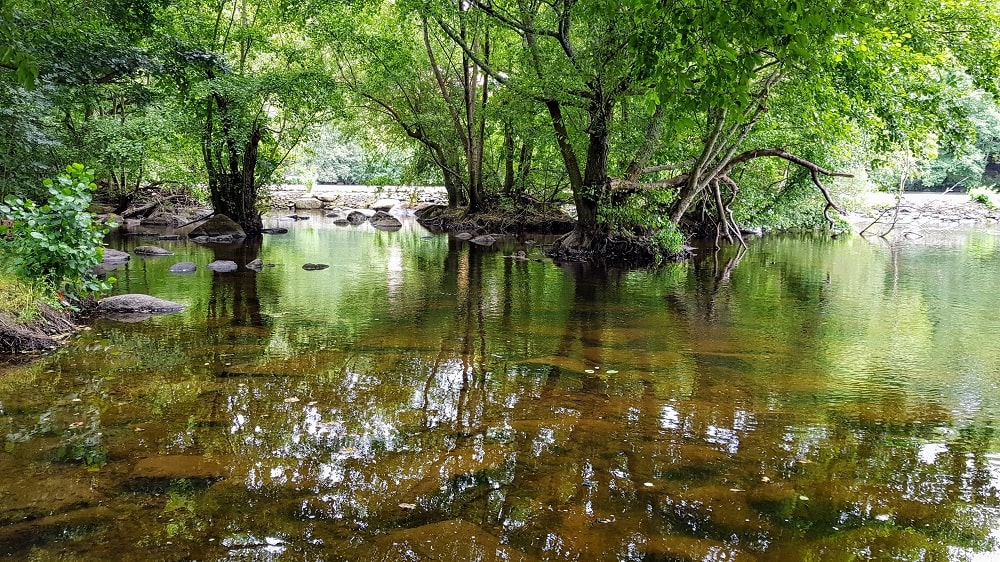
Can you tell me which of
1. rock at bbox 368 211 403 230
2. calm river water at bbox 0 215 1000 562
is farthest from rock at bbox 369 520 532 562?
rock at bbox 368 211 403 230

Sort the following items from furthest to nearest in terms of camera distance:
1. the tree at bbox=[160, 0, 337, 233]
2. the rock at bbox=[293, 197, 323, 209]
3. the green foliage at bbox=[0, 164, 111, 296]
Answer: the rock at bbox=[293, 197, 323, 209] → the tree at bbox=[160, 0, 337, 233] → the green foliage at bbox=[0, 164, 111, 296]

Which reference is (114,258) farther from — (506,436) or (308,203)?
(308,203)

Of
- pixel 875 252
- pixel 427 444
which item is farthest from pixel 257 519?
pixel 875 252

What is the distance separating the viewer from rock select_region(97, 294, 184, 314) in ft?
28.3

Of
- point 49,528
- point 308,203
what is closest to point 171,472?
point 49,528

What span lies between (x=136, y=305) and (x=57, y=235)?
1951 millimetres

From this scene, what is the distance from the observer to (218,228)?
2155 cm

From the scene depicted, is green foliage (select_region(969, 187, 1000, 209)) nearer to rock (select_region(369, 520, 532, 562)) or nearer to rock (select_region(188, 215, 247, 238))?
rock (select_region(188, 215, 247, 238))

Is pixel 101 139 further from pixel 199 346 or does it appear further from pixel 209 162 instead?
pixel 199 346

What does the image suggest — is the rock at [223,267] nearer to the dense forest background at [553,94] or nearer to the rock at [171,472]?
the dense forest background at [553,94]

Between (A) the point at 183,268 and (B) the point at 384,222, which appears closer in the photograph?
(A) the point at 183,268

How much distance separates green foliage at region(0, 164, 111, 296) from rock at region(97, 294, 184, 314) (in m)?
1.36

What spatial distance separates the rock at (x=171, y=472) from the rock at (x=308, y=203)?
40787 mm

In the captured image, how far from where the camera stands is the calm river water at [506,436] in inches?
126
